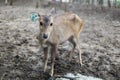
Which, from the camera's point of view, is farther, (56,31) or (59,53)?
(59,53)

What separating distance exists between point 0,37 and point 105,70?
3369 millimetres

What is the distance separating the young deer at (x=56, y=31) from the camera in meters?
5.00

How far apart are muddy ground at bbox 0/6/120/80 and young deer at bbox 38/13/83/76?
33 centimetres

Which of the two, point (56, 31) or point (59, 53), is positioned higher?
point (56, 31)

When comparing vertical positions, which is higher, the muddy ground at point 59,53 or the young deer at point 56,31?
the young deer at point 56,31

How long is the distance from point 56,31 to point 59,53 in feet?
3.92

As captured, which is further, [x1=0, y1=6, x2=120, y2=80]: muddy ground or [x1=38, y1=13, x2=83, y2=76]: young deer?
[x1=0, y1=6, x2=120, y2=80]: muddy ground

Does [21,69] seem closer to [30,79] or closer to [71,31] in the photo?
[30,79]

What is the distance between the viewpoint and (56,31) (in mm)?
5594

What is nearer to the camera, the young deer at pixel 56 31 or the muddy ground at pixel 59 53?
the young deer at pixel 56 31

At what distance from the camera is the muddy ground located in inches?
220

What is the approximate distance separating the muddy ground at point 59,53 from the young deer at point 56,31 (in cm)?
33

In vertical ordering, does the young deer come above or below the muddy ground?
above

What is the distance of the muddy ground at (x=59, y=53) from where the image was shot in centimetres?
558
